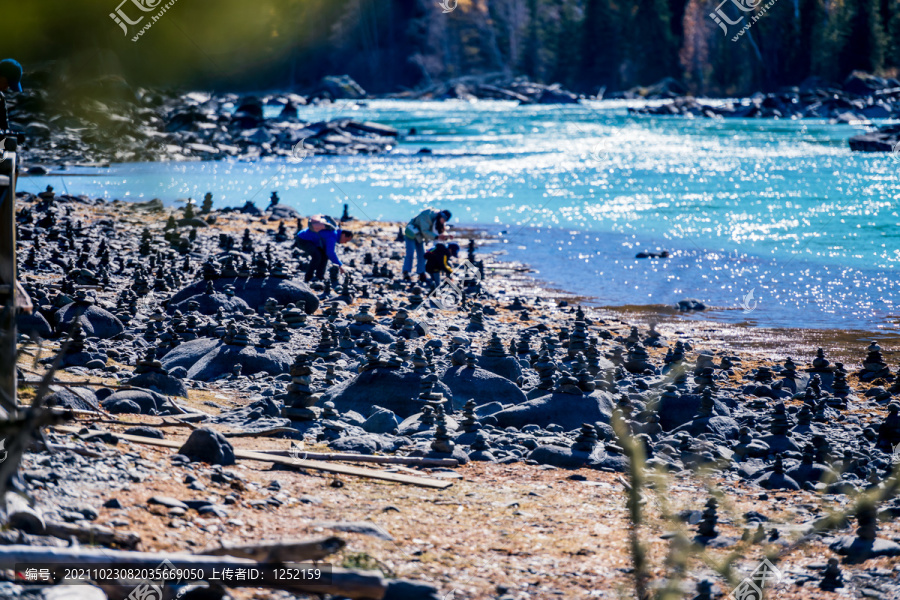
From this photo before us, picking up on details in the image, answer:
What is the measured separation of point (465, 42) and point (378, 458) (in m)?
192

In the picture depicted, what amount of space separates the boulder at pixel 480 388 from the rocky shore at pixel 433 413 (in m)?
0.03

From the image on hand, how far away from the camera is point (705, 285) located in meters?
22.5

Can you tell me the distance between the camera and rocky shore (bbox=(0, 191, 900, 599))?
6766mm

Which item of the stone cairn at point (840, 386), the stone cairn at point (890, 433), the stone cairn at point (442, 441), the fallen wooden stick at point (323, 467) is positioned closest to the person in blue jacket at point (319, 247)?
the stone cairn at point (442, 441)

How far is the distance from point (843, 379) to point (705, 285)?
10132 millimetres

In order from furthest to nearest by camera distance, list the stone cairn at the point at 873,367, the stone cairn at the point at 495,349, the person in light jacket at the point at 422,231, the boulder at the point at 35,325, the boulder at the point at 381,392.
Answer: the person in light jacket at the point at 422,231
the stone cairn at the point at 873,367
the stone cairn at the point at 495,349
the boulder at the point at 35,325
the boulder at the point at 381,392

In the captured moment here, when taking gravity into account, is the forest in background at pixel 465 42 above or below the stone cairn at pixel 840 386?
above

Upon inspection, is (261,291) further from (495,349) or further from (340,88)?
(340,88)

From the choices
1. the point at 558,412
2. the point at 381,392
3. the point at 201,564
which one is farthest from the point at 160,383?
the point at 201,564

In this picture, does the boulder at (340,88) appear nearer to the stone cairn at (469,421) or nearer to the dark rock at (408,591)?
the stone cairn at (469,421)

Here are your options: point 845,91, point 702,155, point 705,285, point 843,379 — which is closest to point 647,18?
point 845,91

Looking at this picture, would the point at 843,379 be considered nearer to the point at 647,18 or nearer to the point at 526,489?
the point at 526,489

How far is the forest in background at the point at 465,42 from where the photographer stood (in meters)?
84.6

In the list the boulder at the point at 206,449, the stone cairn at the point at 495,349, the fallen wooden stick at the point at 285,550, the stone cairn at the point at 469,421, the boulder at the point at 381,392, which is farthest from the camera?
the stone cairn at the point at 495,349
